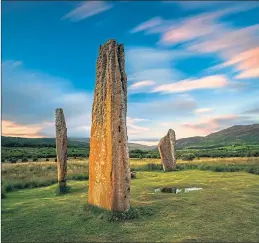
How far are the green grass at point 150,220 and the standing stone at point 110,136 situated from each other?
88cm

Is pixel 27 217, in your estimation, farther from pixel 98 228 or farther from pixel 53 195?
pixel 53 195

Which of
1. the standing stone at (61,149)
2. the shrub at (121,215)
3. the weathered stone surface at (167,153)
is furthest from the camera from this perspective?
the weathered stone surface at (167,153)

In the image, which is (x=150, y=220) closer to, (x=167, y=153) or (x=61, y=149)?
(x=61, y=149)

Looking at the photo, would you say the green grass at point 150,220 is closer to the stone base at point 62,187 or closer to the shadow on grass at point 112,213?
the shadow on grass at point 112,213

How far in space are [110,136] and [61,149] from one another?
8316mm

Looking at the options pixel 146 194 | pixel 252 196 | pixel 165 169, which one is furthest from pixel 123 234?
pixel 165 169

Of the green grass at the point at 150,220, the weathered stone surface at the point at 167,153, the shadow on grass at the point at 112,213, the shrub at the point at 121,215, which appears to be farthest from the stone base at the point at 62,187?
the weathered stone surface at the point at 167,153

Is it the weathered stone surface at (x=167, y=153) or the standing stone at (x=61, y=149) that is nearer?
the standing stone at (x=61, y=149)

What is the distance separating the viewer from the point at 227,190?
18469 mm

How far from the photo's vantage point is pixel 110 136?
12.7 meters

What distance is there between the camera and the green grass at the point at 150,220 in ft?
34.7

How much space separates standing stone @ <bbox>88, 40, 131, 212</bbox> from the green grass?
2.88 feet

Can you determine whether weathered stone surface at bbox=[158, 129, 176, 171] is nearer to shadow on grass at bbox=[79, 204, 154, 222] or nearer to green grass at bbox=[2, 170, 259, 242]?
green grass at bbox=[2, 170, 259, 242]

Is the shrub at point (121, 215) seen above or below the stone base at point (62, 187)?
below
